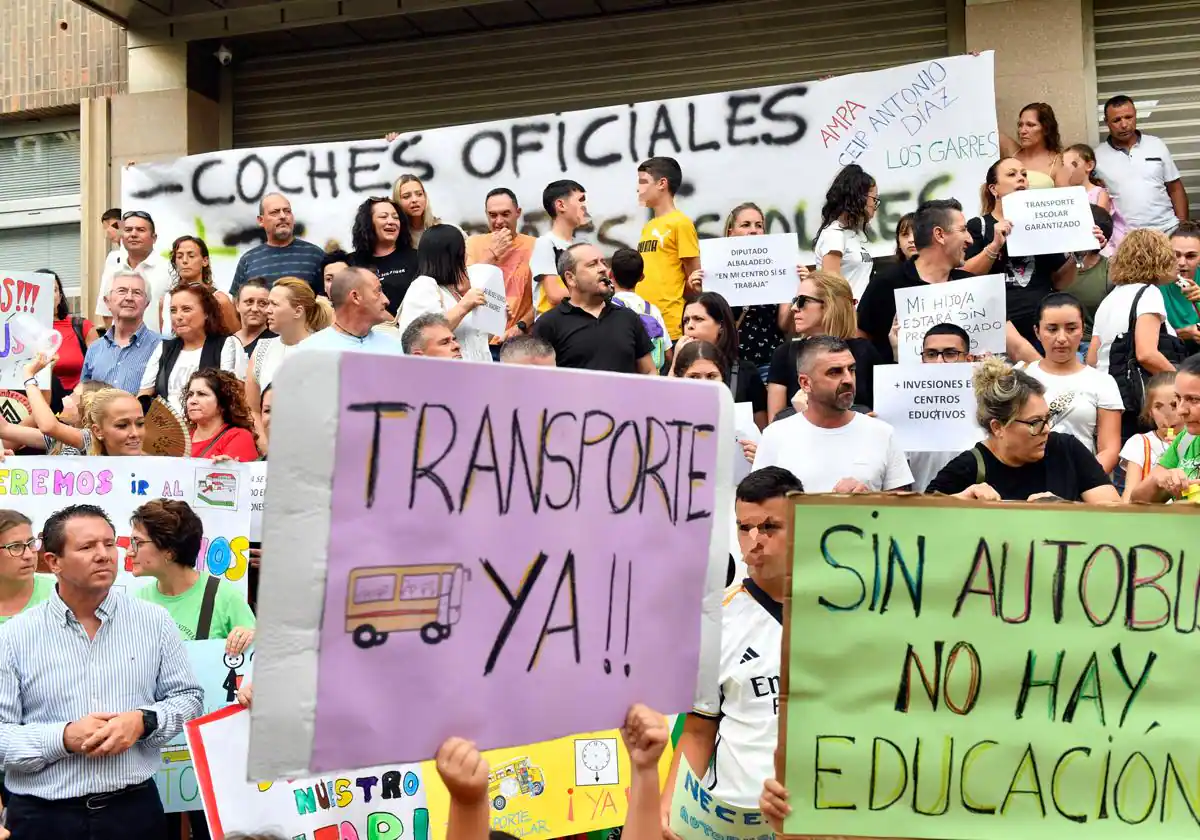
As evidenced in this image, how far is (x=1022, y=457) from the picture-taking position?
17.0ft

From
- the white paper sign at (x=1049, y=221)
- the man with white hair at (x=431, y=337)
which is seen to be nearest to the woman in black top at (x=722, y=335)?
the man with white hair at (x=431, y=337)

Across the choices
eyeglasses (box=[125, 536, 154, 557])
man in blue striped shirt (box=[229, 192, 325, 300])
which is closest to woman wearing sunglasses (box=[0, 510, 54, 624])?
eyeglasses (box=[125, 536, 154, 557])

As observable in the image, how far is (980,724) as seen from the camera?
11.4 ft

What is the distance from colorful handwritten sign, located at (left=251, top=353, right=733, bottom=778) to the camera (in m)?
2.76

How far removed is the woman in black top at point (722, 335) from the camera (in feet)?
25.1

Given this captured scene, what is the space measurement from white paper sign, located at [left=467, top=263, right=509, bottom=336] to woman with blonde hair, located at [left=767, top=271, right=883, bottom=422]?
4.93 feet

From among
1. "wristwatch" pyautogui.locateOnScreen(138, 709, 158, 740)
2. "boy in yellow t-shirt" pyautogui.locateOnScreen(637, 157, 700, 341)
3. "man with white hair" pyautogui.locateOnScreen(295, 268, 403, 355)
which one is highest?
"boy in yellow t-shirt" pyautogui.locateOnScreen(637, 157, 700, 341)

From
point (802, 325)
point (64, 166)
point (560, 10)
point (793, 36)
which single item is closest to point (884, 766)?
point (802, 325)

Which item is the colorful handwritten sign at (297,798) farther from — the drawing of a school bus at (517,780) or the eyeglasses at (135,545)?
the eyeglasses at (135,545)

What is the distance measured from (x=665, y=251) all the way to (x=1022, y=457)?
416cm

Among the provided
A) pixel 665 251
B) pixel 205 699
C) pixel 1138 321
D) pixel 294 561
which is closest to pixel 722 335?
pixel 665 251

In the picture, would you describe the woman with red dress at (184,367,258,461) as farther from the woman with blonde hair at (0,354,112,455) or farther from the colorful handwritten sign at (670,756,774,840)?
the colorful handwritten sign at (670,756,774,840)

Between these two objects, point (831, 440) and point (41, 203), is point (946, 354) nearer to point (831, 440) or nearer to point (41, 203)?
point (831, 440)

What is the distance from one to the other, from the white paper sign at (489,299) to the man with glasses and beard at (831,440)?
2.29 m
